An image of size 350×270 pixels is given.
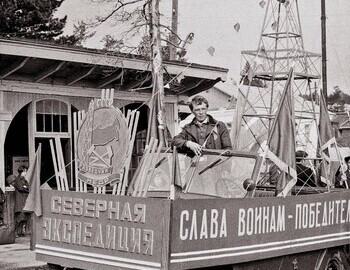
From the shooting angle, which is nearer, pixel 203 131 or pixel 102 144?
pixel 102 144

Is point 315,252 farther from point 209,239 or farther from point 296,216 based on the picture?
point 209,239

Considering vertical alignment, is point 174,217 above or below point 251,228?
above

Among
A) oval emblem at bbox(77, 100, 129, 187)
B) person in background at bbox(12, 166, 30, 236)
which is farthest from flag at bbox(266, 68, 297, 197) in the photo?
person in background at bbox(12, 166, 30, 236)

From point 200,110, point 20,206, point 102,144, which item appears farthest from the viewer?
point 20,206

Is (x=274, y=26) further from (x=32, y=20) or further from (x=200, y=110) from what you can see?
(x=32, y=20)

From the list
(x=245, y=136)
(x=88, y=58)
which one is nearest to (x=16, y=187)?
(x=88, y=58)

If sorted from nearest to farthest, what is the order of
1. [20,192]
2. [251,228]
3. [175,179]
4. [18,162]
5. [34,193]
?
[175,179], [251,228], [34,193], [20,192], [18,162]

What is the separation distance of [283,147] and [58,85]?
9.20 m

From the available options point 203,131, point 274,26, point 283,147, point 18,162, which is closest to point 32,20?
point 18,162

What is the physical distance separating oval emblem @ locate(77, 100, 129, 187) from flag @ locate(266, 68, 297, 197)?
1799 mm

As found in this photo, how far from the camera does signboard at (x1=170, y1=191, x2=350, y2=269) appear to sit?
626 cm

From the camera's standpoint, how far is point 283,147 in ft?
25.8

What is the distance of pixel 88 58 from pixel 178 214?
9.72m

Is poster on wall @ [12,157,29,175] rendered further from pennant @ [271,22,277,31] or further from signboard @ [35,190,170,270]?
signboard @ [35,190,170,270]
